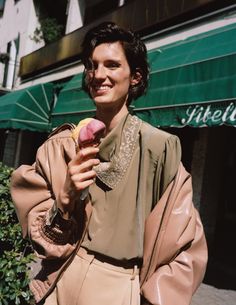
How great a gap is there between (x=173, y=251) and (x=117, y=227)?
237 millimetres

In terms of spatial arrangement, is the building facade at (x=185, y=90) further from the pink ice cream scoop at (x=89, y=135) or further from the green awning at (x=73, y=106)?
the pink ice cream scoop at (x=89, y=135)

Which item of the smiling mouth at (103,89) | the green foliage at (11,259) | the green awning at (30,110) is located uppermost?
the green awning at (30,110)

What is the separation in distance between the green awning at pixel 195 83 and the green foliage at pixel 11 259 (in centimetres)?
313

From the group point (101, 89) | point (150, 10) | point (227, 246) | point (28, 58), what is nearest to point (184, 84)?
point (150, 10)

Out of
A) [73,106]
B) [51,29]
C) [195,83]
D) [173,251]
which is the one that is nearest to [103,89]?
[173,251]

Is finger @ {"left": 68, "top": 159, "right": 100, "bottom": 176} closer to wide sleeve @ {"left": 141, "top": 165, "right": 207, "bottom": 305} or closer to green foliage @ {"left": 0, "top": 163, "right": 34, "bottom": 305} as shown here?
wide sleeve @ {"left": 141, "top": 165, "right": 207, "bottom": 305}

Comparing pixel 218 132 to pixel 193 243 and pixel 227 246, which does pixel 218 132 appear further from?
pixel 193 243

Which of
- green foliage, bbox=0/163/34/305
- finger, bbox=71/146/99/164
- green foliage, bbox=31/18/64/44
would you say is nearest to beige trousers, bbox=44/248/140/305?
finger, bbox=71/146/99/164

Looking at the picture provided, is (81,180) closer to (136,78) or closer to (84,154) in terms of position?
(84,154)

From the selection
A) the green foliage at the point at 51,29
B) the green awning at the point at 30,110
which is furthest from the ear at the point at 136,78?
the green foliage at the point at 51,29

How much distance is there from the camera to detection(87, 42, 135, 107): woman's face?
5.35ft

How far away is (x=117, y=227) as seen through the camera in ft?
4.94

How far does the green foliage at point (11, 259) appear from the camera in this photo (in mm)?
3359

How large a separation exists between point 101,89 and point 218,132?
23.3 feet
